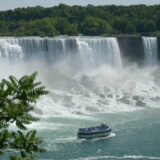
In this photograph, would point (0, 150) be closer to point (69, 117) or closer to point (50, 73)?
point (69, 117)

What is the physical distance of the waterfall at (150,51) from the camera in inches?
2063

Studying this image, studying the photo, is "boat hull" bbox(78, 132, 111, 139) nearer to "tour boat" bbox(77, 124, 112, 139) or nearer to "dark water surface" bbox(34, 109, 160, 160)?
"tour boat" bbox(77, 124, 112, 139)

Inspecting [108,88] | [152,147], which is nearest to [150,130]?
[152,147]

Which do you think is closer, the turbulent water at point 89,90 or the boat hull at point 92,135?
the turbulent water at point 89,90

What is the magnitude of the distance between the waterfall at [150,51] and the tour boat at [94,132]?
24.0 metres

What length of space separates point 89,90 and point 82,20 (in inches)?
1396

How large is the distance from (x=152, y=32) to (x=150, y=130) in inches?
1498

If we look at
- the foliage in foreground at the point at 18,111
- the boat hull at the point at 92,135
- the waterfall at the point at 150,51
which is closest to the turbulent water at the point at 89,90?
the waterfall at the point at 150,51

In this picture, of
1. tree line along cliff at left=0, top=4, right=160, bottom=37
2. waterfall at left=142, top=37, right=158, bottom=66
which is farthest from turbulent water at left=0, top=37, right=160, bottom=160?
tree line along cliff at left=0, top=4, right=160, bottom=37

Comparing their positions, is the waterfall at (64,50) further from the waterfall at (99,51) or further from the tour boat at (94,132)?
the tour boat at (94,132)

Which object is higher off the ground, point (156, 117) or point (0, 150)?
point (0, 150)

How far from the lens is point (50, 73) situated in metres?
45.9

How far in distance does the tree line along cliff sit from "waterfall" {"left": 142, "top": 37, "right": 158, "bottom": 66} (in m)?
10.8

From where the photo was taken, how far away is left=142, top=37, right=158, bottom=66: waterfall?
52.4m
